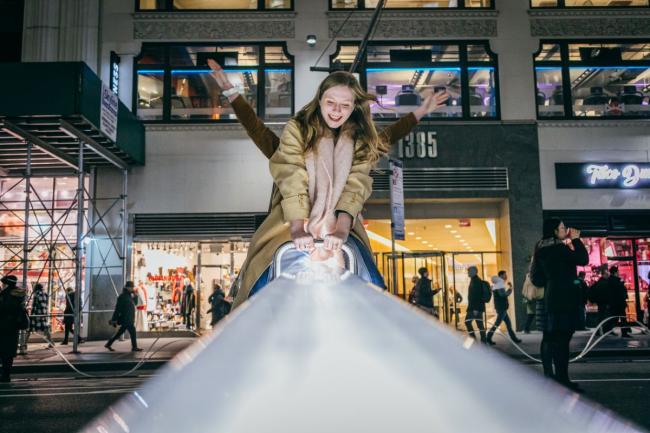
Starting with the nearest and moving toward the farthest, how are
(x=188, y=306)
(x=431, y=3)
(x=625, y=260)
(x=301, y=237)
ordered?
(x=301, y=237) → (x=188, y=306) → (x=625, y=260) → (x=431, y=3)

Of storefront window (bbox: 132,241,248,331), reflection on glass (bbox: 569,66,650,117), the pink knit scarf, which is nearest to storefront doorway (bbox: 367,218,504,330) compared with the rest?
storefront window (bbox: 132,241,248,331)

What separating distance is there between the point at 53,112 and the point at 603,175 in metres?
14.2

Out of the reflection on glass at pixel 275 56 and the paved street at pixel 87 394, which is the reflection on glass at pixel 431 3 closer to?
the reflection on glass at pixel 275 56

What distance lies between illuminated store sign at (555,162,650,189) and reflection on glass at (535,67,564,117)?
172 centimetres

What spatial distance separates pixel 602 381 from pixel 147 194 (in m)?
12.7

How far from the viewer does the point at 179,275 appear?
53.8 ft

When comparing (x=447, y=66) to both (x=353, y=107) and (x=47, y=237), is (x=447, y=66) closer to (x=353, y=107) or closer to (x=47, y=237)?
(x=47, y=237)

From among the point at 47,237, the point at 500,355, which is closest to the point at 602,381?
the point at 500,355

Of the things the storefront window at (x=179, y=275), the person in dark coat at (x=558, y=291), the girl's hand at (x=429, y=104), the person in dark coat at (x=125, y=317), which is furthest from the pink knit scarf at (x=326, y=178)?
the storefront window at (x=179, y=275)

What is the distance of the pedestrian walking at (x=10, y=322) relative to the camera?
29.1ft

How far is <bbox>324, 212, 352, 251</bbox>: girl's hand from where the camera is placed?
6.16 ft

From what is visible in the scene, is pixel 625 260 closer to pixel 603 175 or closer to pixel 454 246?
pixel 603 175

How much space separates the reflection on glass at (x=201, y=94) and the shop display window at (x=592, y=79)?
28.3 ft

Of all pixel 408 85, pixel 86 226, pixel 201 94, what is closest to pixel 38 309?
pixel 86 226
